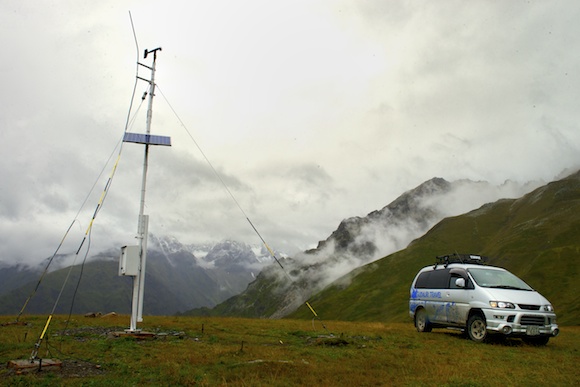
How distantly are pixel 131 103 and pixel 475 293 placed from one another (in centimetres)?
1760

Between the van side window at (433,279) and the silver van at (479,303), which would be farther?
the van side window at (433,279)

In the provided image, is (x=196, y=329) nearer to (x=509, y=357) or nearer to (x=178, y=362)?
(x=178, y=362)

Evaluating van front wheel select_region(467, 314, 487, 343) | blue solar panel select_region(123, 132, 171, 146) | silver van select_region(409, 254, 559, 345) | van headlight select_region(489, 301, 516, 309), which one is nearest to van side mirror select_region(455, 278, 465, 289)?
silver van select_region(409, 254, 559, 345)

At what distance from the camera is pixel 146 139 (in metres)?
19.3

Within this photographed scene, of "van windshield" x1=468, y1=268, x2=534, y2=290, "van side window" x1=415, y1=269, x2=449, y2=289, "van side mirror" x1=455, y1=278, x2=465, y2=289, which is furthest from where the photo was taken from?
"van side window" x1=415, y1=269, x2=449, y2=289

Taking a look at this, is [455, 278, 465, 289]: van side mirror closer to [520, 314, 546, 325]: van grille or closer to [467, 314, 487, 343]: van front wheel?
[467, 314, 487, 343]: van front wheel

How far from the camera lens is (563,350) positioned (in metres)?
15.8

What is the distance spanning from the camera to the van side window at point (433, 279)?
20.8m

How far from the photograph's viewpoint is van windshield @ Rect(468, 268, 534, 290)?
18.1m

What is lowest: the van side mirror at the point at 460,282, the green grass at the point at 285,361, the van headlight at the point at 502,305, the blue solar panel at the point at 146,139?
the green grass at the point at 285,361

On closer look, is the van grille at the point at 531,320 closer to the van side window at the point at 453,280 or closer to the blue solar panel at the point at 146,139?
the van side window at the point at 453,280

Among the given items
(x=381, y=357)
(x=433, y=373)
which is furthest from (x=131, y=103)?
(x=433, y=373)

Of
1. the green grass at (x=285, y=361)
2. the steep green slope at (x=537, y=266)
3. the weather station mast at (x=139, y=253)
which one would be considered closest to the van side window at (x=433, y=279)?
the green grass at (x=285, y=361)

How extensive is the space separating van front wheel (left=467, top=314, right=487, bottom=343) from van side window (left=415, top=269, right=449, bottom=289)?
102 inches
